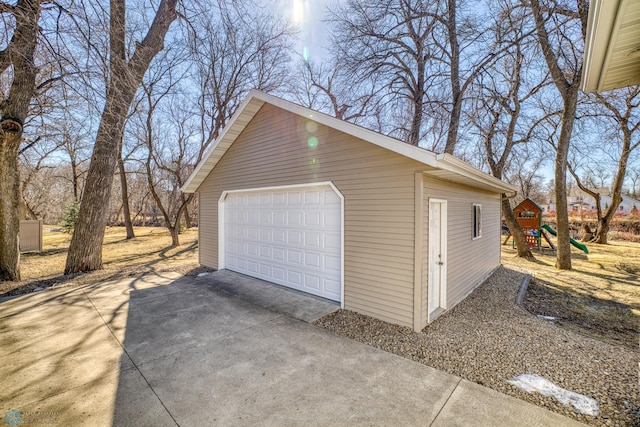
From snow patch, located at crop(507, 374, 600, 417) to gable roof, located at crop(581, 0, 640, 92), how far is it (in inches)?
123

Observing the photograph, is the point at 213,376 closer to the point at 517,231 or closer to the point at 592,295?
the point at 592,295

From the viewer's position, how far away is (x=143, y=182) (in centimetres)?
2838

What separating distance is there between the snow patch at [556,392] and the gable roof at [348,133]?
2.66 metres

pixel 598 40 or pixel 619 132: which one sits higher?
pixel 619 132

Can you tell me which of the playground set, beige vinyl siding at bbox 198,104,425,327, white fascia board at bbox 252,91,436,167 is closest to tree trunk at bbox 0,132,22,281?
beige vinyl siding at bbox 198,104,425,327

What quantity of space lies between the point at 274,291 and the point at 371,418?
3.98 meters

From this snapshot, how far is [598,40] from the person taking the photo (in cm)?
220

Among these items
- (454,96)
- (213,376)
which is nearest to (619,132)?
(454,96)

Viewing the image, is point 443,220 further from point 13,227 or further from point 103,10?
point 13,227

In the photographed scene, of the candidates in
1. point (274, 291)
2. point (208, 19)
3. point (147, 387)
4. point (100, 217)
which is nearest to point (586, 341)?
point (274, 291)

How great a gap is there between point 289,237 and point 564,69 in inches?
456

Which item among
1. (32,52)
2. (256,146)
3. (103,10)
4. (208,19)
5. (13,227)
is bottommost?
(13,227)

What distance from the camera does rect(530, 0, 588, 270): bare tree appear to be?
7810mm

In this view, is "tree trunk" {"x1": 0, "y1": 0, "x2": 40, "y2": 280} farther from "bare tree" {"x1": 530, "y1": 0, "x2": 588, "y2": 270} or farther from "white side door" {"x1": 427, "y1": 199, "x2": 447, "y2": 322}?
"bare tree" {"x1": 530, "y1": 0, "x2": 588, "y2": 270}
